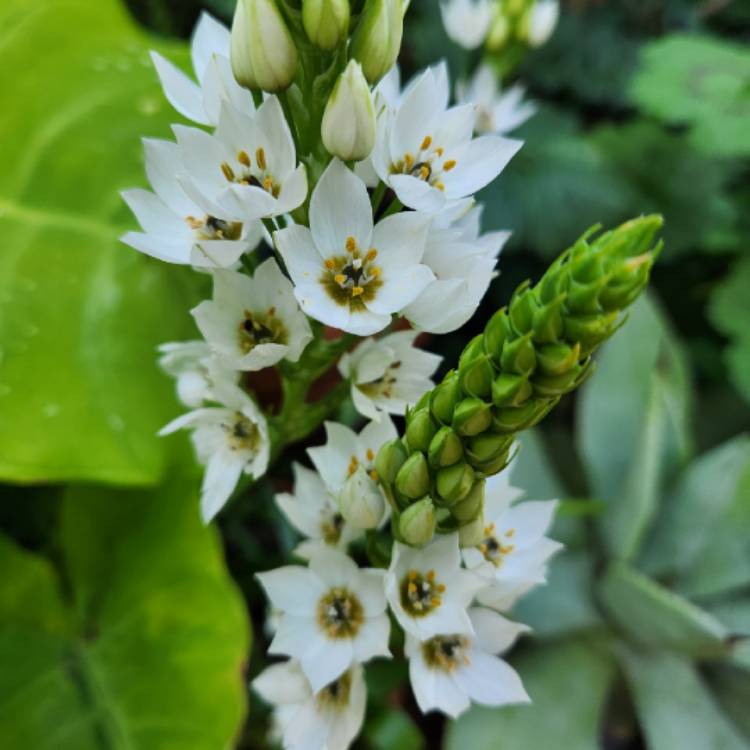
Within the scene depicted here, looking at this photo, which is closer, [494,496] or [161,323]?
[494,496]

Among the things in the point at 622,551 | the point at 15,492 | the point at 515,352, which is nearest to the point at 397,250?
the point at 515,352

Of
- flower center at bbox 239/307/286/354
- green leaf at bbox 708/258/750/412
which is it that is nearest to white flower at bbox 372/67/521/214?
flower center at bbox 239/307/286/354

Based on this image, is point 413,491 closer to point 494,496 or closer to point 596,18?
point 494,496

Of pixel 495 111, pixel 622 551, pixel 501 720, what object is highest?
pixel 495 111

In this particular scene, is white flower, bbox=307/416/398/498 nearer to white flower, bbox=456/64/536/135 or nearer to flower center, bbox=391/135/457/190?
flower center, bbox=391/135/457/190

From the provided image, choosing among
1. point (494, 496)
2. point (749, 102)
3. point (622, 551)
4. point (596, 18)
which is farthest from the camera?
point (596, 18)

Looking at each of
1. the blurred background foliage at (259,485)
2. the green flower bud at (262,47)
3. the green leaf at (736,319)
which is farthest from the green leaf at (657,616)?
the green flower bud at (262,47)

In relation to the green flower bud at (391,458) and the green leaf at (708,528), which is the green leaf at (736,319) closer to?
the green leaf at (708,528)
